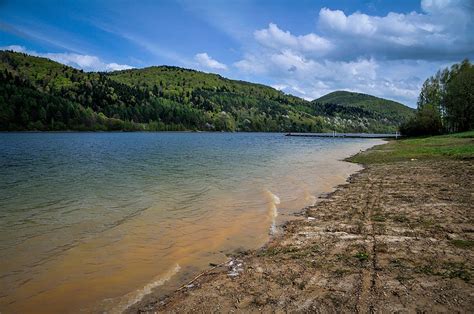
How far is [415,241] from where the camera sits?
1035 centimetres

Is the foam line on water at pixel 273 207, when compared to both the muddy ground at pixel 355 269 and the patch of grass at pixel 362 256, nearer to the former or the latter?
the muddy ground at pixel 355 269

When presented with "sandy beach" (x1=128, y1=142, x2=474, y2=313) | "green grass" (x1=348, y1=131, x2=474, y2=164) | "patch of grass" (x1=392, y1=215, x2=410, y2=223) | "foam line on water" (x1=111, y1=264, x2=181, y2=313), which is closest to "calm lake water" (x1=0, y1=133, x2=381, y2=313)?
"foam line on water" (x1=111, y1=264, x2=181, y2=313)

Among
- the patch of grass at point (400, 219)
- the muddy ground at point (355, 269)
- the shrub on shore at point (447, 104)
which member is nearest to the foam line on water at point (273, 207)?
the muddy ground at point (355, 269)

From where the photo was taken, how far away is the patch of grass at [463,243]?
938 centimetres

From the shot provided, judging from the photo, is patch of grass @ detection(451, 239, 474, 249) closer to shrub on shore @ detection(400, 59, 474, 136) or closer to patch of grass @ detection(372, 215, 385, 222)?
patch of grass @ detection(372, 215, 385, 222)

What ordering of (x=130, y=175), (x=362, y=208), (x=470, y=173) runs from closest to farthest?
(x=362, y=208), (x=470, y=173), (x=130, y=175)

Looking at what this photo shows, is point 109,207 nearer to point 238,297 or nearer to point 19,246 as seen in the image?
point 19,246

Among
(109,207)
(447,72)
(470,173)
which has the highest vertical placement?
(447,72)

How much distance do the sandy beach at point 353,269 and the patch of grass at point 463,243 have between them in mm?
25

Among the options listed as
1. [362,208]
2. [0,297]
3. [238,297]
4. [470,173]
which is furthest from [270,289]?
[470,173]

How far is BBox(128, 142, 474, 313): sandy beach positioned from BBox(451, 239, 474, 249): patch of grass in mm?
25

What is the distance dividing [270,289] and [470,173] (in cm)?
2211

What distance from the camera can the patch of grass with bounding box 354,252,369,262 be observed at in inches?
→ 355

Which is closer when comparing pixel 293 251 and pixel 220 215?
pixel 293 251
